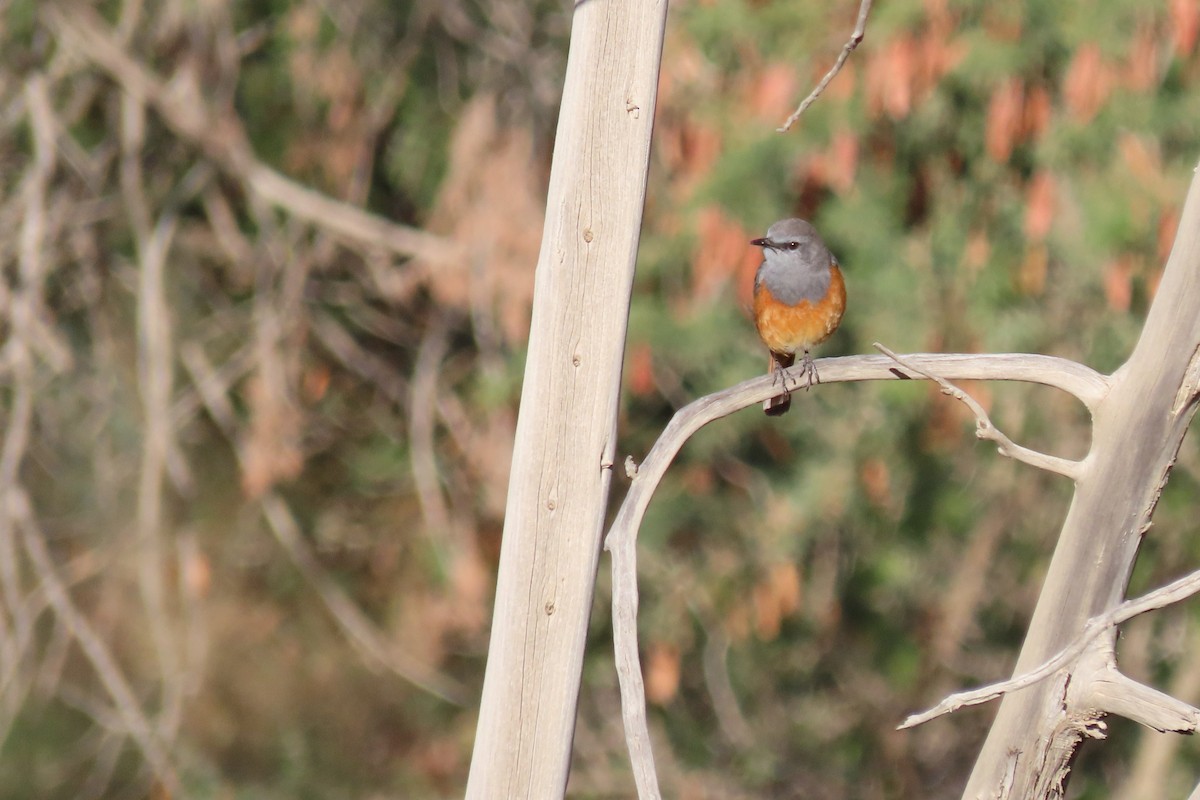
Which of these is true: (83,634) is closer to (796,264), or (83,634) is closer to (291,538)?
(291,538)

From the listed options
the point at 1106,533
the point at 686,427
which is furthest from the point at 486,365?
the point at 1106,533

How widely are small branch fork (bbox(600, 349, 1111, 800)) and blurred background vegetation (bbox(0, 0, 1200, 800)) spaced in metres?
2.41

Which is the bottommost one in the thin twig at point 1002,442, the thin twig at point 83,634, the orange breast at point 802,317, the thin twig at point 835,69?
the thin twig at point 83,634

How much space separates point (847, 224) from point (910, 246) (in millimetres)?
288

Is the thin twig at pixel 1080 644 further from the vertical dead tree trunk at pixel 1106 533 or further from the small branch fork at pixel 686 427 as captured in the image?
the small branch fork at pixel 686 427

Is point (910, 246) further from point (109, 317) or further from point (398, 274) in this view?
point (109, 317)

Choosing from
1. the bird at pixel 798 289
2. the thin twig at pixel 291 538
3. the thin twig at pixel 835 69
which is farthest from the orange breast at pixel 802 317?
the thin twig at pixel 291 538

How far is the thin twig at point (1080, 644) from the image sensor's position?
1.99m

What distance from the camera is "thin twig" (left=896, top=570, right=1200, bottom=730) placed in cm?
199

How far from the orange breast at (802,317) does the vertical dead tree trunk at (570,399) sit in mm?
1885

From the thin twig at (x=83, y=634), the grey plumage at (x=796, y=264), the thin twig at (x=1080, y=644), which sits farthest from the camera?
the thin twig at (x=83, y=634)

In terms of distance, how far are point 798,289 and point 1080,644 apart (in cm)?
221

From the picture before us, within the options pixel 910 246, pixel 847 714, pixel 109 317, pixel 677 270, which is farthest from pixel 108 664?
pixel 847 714

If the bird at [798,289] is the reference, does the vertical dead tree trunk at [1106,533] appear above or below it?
below
